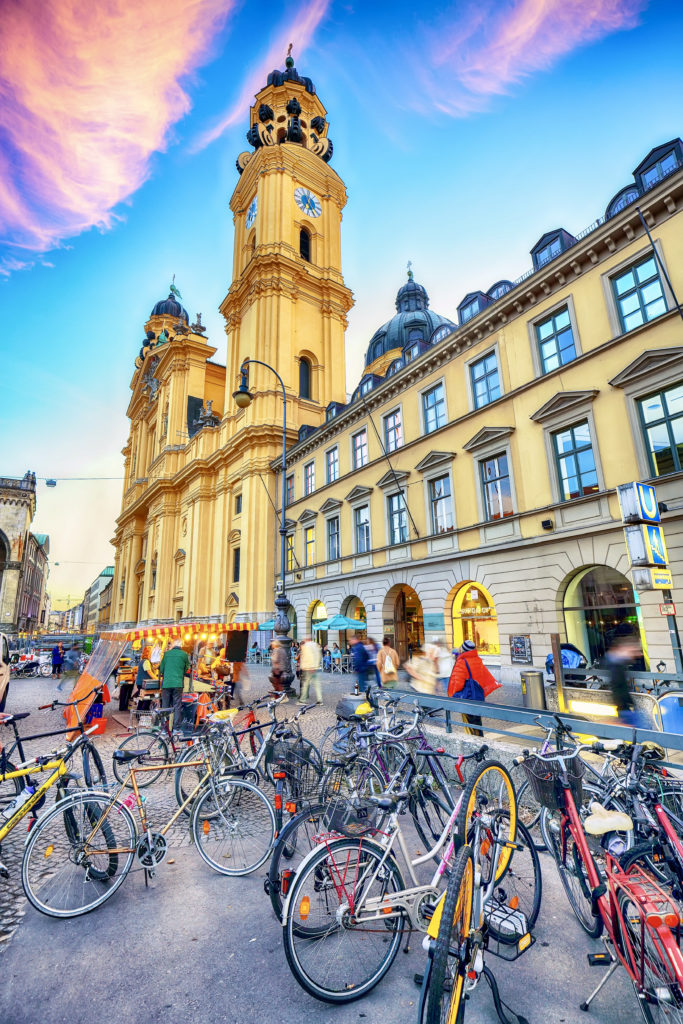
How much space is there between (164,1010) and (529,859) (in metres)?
2.82

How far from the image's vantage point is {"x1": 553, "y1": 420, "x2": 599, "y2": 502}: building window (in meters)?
14.1

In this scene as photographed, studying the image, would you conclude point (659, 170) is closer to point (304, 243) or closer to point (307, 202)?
A: point (304, 243)

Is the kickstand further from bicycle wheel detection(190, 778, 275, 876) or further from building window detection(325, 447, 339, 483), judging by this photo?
building window detection(325, 447, 339, 483)

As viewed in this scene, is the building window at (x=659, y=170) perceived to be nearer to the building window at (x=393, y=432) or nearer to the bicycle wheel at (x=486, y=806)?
the building window at (x=393, y=432)

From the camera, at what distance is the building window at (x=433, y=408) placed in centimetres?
1998

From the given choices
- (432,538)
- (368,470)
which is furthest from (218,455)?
(432,538)

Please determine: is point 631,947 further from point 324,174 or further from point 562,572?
point 324,174

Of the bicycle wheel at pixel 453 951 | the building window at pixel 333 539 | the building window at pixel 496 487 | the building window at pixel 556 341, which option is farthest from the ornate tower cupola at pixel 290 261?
the bicycle wheel at pixel 453 951

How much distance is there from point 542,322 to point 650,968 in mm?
17043

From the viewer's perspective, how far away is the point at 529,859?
12.9ft

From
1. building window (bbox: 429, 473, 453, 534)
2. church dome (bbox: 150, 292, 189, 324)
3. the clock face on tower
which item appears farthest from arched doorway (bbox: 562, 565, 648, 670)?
church dome (bbox: 150, 292, 189, 324)

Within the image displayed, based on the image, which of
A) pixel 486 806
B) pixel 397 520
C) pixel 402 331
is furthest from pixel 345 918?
pixel 402 331

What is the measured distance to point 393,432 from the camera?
895 inches

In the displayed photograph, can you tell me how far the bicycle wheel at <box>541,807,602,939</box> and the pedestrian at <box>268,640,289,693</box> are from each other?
11571 mm
